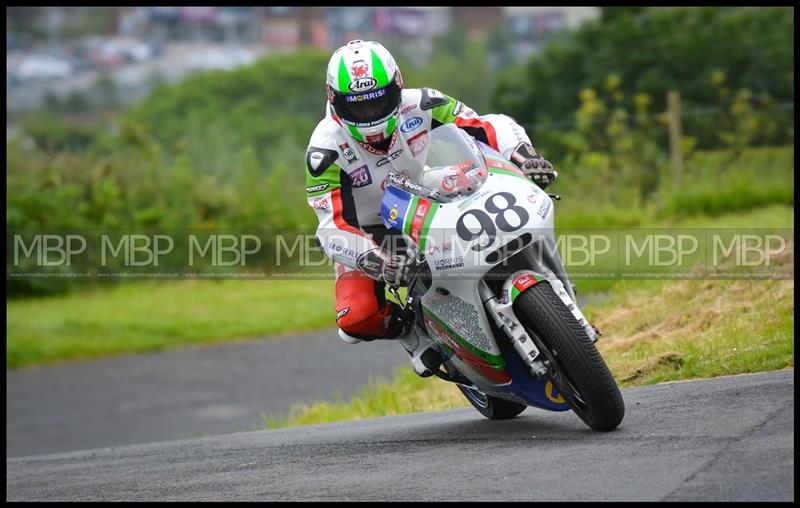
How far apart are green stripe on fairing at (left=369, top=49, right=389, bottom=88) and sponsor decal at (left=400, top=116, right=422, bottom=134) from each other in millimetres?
423

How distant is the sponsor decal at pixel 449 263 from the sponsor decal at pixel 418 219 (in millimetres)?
185

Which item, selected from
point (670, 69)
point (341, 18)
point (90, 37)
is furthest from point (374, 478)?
point (90, 37)

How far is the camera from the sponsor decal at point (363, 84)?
6684 millimetres

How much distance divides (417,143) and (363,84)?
55 cm

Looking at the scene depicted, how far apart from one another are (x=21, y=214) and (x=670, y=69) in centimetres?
1430

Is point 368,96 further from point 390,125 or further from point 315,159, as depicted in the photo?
point 315,159

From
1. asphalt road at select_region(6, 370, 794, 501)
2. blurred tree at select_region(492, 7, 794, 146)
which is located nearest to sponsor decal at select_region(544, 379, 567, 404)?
asphalt road at select_region(6, 370, 794, 501)

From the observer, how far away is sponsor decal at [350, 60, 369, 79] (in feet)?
22.0

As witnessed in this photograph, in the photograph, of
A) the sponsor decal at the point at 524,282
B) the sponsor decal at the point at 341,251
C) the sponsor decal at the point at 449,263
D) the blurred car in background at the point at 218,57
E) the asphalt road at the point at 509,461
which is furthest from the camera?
the blurred car in background at the point at 218,57

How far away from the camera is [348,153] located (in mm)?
7070

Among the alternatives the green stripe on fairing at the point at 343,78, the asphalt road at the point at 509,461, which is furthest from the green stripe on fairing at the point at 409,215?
the asphalt road at the point at 509,461

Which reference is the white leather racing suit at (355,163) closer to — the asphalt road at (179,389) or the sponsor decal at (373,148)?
the sponsor decal at (373,148)

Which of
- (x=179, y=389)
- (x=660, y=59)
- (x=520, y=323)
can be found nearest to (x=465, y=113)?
(x=520, y=323)

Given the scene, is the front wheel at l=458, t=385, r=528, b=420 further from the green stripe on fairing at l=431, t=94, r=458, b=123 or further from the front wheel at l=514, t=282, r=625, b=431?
the green stripe on fairing at l=431, t=94, r=458, b=123
